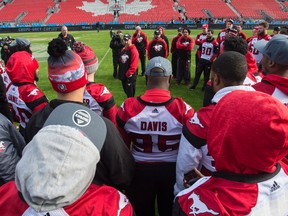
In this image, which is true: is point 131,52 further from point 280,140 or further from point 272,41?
point 280,140

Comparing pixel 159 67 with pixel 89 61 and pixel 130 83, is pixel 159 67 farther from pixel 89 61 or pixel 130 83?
pixel 130 83

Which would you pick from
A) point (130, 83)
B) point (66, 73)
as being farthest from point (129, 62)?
point (66, 73)

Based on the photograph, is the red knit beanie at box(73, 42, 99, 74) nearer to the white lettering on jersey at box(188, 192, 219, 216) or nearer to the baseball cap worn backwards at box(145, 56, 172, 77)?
the baseball cap worn backwards at box(145, 56, 172, 77)

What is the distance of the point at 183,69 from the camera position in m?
9.90

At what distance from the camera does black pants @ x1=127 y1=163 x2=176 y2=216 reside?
9.02 ft

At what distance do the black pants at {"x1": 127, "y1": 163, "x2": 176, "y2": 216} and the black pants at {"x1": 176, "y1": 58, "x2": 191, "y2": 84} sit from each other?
23.9 feet

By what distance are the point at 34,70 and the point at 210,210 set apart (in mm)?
3288

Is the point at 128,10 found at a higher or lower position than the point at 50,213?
lower

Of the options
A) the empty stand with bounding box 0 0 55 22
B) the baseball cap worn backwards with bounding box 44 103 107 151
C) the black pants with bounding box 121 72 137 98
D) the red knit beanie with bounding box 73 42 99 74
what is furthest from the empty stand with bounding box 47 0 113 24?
the baseball cap worn backwards with bounding box 44 103 107 151

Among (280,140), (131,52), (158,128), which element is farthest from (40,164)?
(131,52)

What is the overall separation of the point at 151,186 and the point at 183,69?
7.54 metres

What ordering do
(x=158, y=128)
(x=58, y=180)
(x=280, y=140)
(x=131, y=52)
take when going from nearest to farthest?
(x=58, y=180) < (x=280, y=140) < (x=158, y=128) < (x=131, y=52)

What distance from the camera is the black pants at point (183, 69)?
971 centimetres

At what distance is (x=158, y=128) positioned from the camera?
8.83 ft
